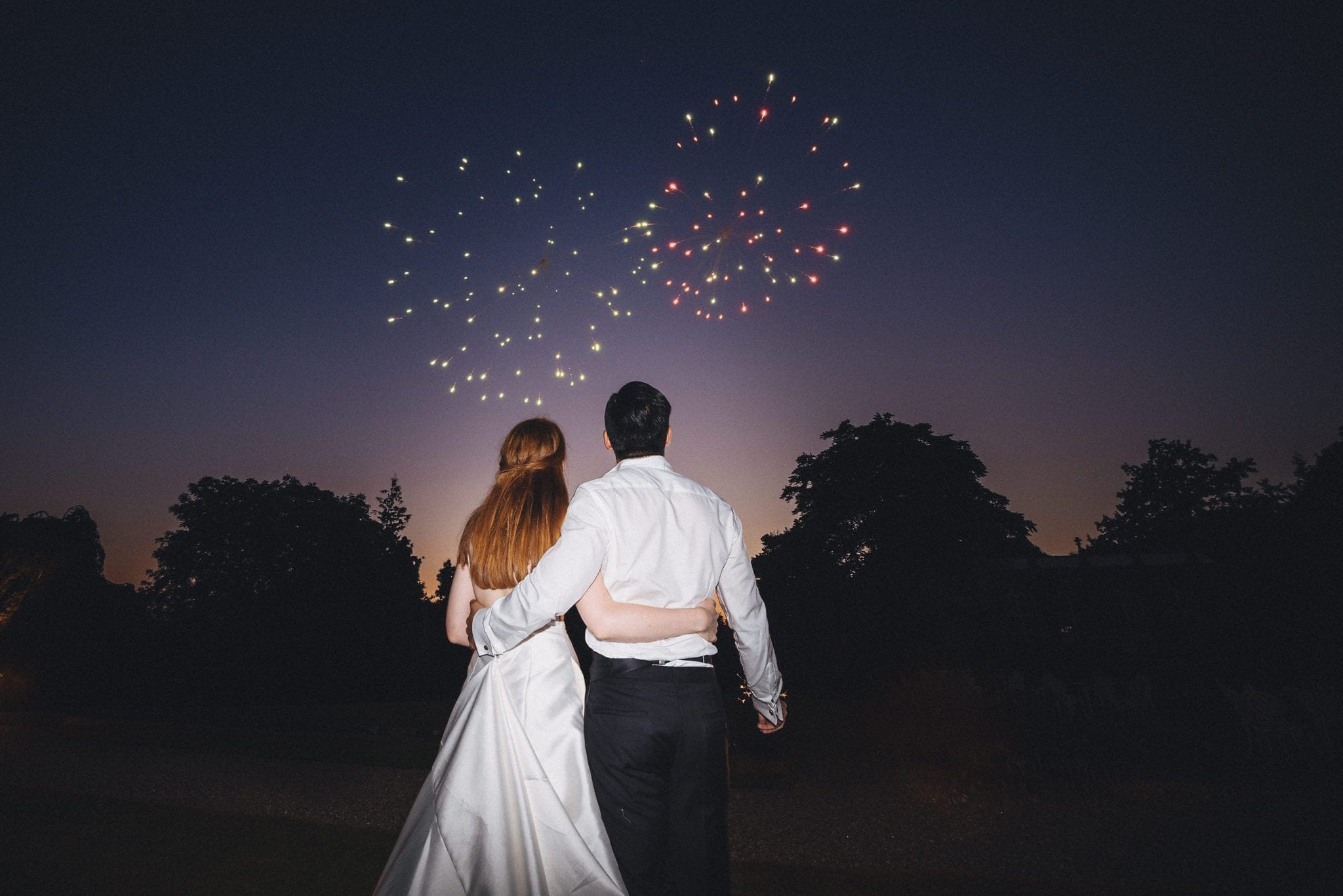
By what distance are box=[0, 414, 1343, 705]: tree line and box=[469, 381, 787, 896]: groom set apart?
327 inches

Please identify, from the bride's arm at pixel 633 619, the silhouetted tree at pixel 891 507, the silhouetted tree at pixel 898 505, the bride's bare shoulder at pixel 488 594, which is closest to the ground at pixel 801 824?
the bride's bare shoulder at pixel 488 594

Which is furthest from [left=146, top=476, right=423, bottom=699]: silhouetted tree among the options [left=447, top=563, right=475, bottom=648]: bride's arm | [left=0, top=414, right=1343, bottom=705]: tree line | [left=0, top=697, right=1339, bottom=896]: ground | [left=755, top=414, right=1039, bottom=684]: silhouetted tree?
[left=447, top=563, right=475, bottom=648]: bride's arm

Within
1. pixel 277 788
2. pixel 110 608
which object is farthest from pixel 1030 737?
pixel 110 608

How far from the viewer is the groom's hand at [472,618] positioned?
7.94 ft

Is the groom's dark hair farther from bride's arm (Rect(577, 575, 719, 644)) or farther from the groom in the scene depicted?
bride's arm (Rect(577, 575, 719, 644))

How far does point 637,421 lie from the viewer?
2.35 metres

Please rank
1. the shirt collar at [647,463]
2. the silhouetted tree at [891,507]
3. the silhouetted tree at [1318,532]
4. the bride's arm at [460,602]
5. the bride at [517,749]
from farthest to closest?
the silhouetted tree at [891,507] < the silhouetted tree at [1318,532] < the bride's arm at [460,602] < the shirt collar at [647,463] < the bride at [517,749]

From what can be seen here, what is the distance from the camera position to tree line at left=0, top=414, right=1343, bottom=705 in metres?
9.16

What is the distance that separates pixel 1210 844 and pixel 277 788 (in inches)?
343

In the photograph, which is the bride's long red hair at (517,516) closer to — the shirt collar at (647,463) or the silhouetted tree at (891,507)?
the shirt collar at (647,463)

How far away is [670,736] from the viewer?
205 centimetres

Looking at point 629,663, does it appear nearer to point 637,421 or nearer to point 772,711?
point 772,711

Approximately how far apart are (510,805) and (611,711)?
625 mm

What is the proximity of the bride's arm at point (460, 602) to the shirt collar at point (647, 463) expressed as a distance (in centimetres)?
99
